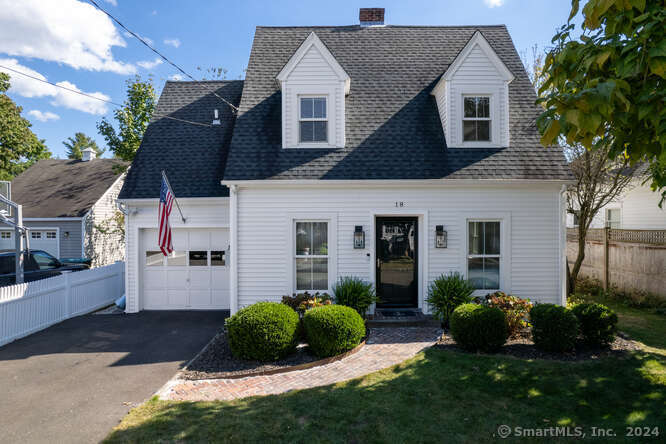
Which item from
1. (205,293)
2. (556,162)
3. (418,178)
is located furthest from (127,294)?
(556,162)

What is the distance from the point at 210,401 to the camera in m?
4.98

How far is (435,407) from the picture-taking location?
4.70m

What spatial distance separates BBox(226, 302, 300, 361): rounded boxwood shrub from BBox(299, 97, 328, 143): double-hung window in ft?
15.9

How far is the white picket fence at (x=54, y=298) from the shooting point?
7559 mm

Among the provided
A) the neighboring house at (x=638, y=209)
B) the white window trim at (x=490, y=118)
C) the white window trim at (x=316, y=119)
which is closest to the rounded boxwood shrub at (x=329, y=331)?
the white window trim at (x=316, y=119)

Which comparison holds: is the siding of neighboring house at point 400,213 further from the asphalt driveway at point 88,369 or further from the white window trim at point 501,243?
the asphalt driveway at point 88,369

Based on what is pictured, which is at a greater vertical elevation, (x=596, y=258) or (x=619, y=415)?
(x=596, y=258)

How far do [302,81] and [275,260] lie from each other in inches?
185

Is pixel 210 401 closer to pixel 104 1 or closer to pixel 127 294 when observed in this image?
pixel 127 294

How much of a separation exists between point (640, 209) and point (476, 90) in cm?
1127

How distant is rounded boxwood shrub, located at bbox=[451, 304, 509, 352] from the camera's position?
6.34m

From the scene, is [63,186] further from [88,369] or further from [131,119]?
[88,369]

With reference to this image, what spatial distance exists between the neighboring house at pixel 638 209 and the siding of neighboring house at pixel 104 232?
22.0m

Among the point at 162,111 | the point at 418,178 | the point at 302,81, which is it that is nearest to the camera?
the point at 418,178
